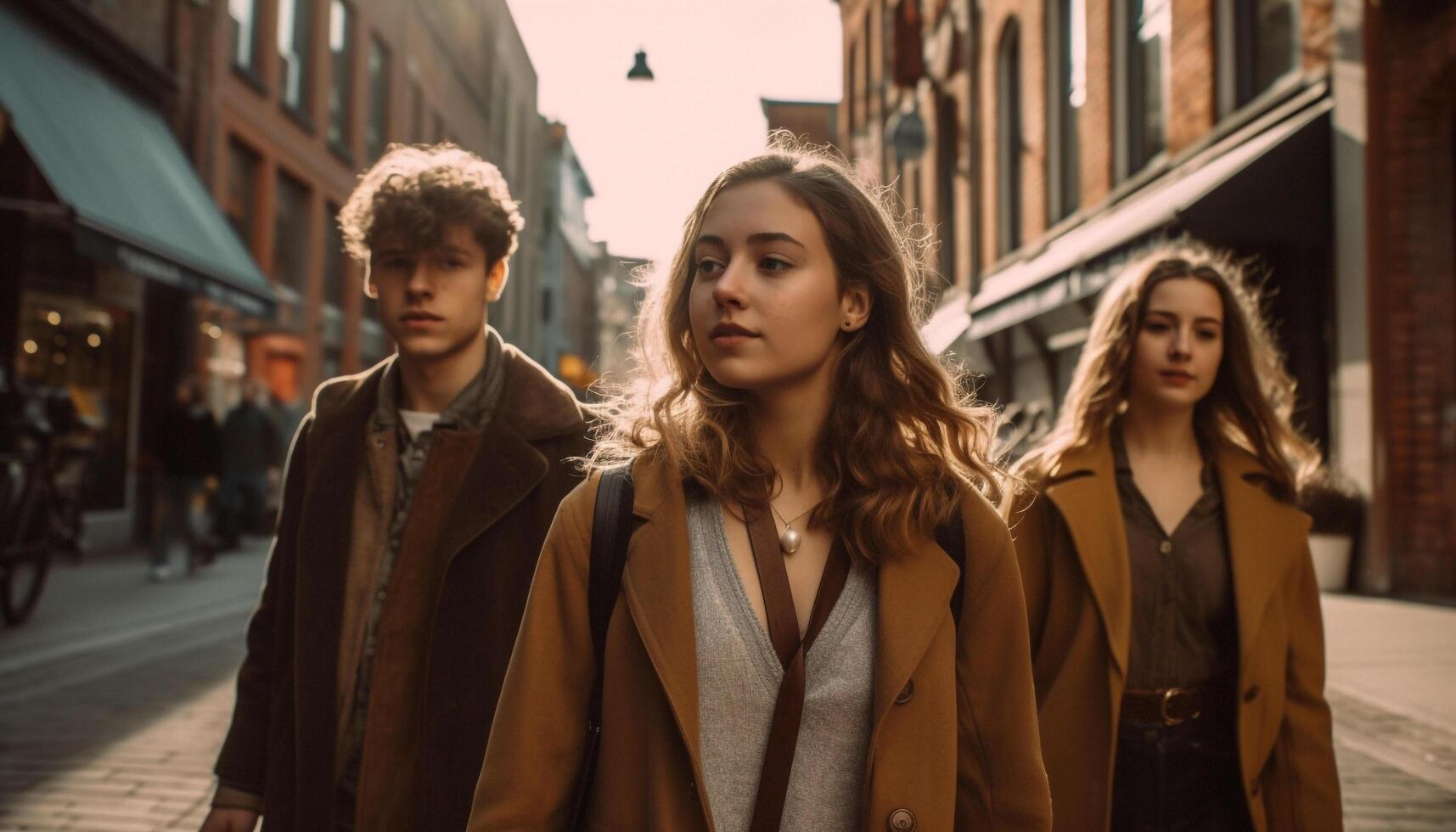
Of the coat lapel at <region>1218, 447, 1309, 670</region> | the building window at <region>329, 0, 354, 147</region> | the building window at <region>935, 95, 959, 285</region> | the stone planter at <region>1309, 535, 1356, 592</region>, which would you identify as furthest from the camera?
the building window at <region>329, 0, 354, 147</region>

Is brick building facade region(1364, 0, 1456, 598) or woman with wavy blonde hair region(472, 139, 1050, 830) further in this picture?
brick building facade region(1364, 0, 1456, 598)

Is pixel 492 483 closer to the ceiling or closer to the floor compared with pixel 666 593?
closer to the ceiling

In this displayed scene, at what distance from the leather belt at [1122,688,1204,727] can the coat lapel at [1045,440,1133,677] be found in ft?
0.27

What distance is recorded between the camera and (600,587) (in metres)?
1.84

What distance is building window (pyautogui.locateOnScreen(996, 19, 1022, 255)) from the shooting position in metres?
19.9

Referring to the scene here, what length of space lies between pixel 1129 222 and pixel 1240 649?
406 inches

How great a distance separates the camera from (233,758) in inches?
100

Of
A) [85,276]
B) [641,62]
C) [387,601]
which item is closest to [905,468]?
[387,601]

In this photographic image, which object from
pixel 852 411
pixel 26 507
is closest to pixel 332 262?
pixel 26 507

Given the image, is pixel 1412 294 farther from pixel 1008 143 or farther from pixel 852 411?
pixel 1008 143

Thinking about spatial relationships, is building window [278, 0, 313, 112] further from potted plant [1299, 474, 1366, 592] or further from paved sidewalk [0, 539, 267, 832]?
potted plant [1299, 474, 1366, 592]

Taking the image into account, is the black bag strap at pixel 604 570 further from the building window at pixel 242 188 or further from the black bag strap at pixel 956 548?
the building window at pixel 242 188

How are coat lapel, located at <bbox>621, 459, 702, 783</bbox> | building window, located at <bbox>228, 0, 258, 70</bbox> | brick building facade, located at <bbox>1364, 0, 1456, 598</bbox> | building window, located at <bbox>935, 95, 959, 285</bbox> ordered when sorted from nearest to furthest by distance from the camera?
A: coat lapel, located at <bbox>621, 459, 702, 783</bbox>
brick building facade, located at <bbox>1364, 0, 1456, 598</bbox>
building window, located at <bbox>228, 0, 258, 70</bbox>
building window, located at <bbox>935, 95, 959, 285</bbox>

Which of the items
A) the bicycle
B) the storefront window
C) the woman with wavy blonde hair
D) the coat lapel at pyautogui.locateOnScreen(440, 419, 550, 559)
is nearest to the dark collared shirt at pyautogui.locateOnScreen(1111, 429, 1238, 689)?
the woman with wavy blonde hair
